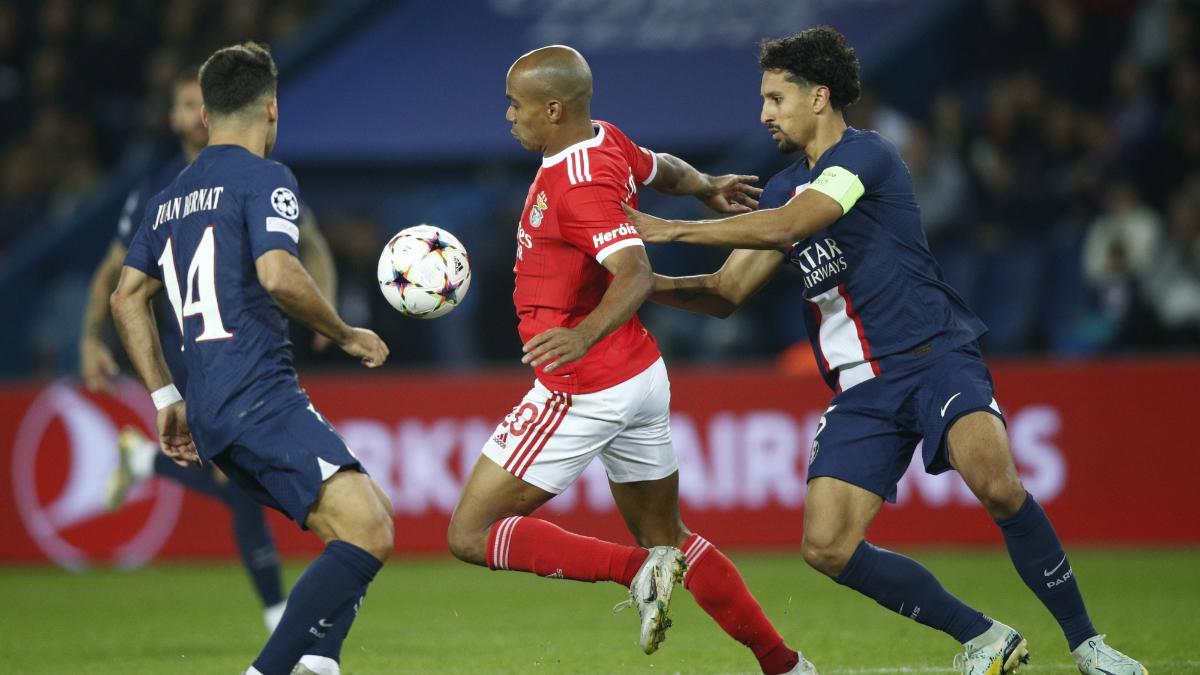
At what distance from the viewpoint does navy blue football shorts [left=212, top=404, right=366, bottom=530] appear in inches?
194

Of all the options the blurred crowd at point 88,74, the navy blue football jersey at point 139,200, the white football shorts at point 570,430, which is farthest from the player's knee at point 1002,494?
the blurred crowd at point 88,74

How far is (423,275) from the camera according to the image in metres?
5.52

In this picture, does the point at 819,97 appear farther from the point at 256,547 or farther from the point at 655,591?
the point at 256,547

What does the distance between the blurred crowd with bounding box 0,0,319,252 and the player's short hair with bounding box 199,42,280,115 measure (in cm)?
1012

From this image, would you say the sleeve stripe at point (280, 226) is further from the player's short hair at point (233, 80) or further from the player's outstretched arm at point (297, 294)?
the player's short hair at point (233, 80)

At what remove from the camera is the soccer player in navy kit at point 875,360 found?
17.3 ft

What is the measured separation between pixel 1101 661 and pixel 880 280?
153 centimetres

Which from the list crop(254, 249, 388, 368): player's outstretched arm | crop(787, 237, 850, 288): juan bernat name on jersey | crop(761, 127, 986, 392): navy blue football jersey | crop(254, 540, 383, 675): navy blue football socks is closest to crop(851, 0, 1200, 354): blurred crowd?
crop(761, 127, 986, 392): navy blue football jersey

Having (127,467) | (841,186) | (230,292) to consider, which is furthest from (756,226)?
(127,467)

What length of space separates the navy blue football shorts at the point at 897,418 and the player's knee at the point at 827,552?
231 mm

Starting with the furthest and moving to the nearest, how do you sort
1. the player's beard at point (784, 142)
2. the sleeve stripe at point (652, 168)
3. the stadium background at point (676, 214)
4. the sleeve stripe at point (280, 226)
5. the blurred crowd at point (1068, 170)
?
the blurred crowd at point (1068, 170) → the stadium background at point (676, 214) → the sleeve stripe at point (652, 168) → the player's beard at point (784, 142) → the sleeve stripe at point (280, 226)

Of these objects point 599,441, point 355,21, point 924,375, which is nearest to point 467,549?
point 599,441

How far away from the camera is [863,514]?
537 centimetres

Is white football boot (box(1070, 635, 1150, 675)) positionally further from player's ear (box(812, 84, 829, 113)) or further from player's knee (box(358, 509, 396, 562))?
player's knee (box(358, 509, 396, 562))
